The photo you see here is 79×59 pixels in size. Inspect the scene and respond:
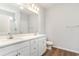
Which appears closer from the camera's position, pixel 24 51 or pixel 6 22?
pixel 24 51

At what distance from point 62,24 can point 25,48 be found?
3.06 feet

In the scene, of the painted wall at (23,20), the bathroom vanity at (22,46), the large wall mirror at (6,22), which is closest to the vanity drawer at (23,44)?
the bathroom vanity at (22,46)

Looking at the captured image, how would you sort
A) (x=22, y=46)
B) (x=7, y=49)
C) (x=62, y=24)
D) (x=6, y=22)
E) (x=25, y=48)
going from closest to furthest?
(x=7, y=49) → (x=22, y=46) → (x=25, y=48) → (x=6, y=22) → (x=62, y=24)

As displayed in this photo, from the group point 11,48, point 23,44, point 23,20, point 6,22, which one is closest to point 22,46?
point 23,44

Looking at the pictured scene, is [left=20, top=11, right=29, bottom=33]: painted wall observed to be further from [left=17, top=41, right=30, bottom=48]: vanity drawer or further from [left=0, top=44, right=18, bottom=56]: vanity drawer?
[left=0, top=44, right=18, bottom=56]: vanity drawer

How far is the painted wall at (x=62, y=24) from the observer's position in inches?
76.3

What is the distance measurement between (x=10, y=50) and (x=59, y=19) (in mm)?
1214

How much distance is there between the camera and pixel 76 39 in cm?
238

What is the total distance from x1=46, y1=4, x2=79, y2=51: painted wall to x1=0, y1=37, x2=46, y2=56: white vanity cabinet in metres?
0.31

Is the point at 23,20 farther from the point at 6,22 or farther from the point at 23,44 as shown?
the point at 23,44

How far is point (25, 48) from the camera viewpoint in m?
1.68

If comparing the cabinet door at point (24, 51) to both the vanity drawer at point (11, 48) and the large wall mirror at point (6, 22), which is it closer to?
the vanity drawer at point (11, 48)

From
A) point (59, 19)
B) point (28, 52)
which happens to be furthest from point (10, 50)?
point (59, 19)

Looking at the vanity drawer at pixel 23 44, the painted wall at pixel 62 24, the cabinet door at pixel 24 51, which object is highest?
the painted wall at pixel 62 24
